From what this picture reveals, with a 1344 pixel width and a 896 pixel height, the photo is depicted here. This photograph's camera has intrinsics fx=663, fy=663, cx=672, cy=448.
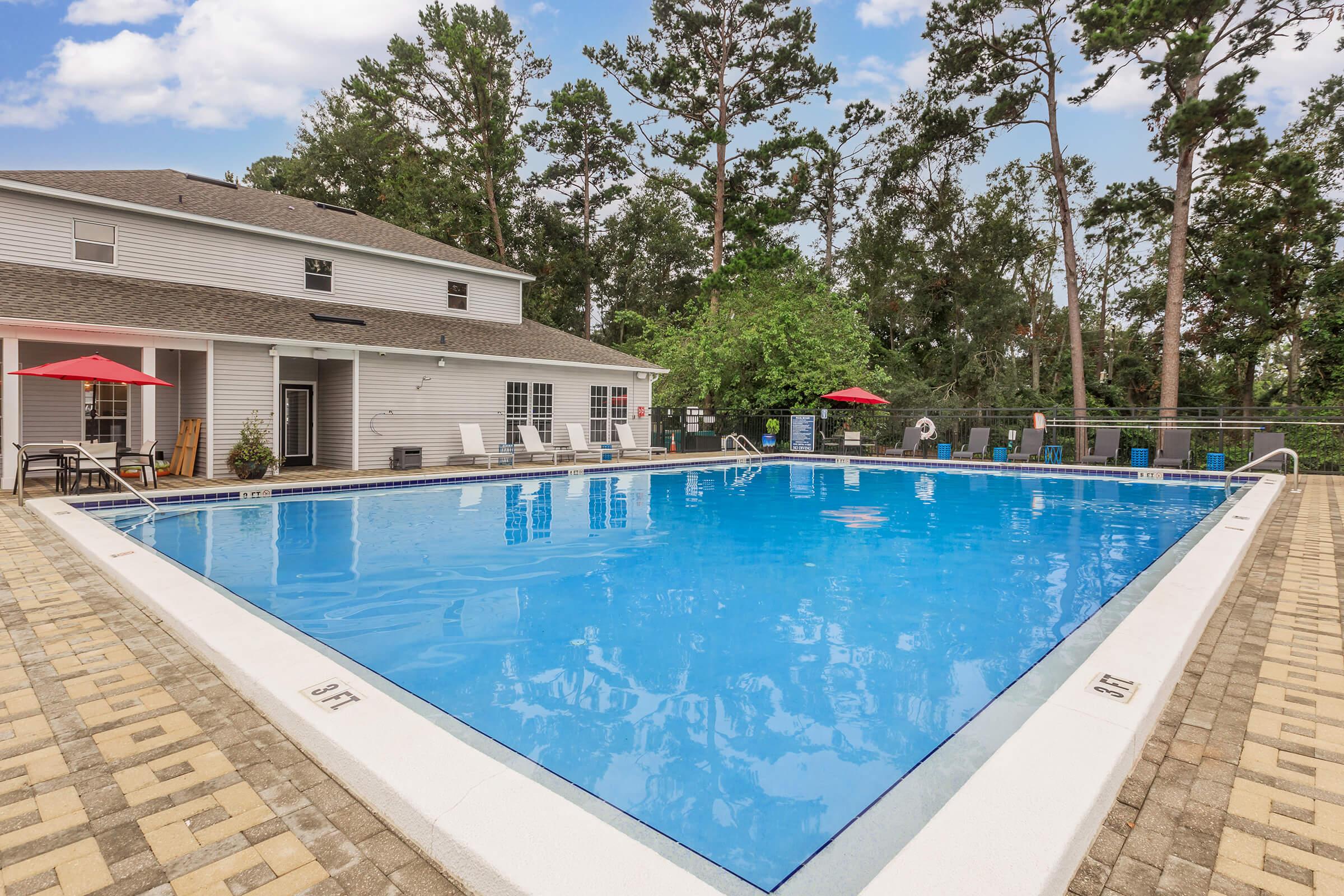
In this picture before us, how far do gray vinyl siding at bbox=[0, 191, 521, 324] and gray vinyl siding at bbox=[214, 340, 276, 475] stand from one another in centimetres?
232

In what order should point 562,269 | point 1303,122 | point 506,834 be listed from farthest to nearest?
1. point 562,269
2. point 1303,122
3. point 506,834

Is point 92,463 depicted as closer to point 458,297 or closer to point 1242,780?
point 458,297

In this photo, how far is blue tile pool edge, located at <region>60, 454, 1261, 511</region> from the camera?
9047 millimetres

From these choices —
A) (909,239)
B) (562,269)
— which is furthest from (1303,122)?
(562,269)

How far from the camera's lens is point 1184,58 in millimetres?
14445

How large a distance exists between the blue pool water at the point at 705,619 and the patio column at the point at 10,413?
3.52 metres

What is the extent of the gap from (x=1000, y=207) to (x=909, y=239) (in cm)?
339

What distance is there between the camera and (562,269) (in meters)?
27.8

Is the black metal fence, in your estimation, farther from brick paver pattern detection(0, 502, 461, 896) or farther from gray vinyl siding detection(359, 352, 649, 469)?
brick paver pattern detection(0, 502, 461, 896)

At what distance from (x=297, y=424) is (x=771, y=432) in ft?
40.2

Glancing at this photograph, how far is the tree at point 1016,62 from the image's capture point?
57.1 feet

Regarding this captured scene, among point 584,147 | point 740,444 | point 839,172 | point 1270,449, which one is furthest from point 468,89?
point 1270,449

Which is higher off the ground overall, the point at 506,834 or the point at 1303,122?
the point at 1303,122

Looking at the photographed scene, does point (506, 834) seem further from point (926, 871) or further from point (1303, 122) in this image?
point (1303, 122)
